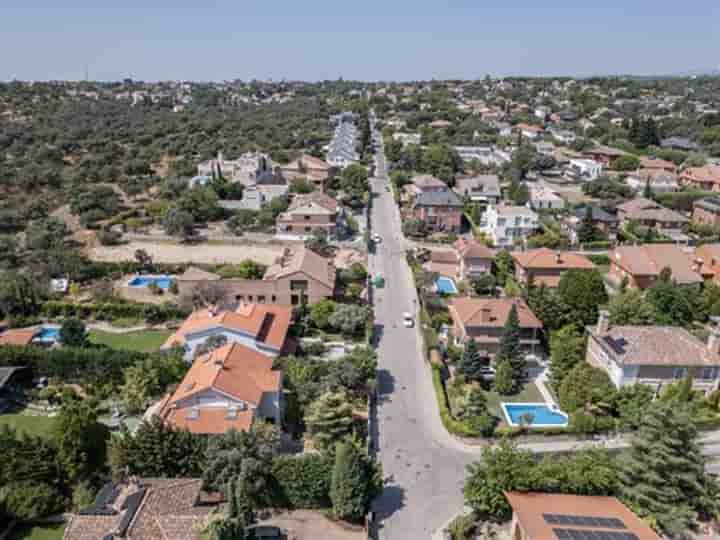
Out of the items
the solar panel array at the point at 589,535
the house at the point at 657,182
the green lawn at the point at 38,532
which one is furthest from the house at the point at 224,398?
the house at the point at 657,182

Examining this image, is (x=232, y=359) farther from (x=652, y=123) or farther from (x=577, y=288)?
(x=652, y=123)

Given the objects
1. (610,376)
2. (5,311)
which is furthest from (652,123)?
(5,311)

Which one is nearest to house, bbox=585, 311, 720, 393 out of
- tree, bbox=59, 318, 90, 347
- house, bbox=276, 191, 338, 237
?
tree, bbox=59, 318, 90, 347

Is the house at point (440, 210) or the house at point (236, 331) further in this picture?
the house at point (440, 210)

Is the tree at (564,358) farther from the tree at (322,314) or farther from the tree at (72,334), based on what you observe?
the tree at (72,334)

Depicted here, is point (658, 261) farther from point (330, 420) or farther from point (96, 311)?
point (96, 311)

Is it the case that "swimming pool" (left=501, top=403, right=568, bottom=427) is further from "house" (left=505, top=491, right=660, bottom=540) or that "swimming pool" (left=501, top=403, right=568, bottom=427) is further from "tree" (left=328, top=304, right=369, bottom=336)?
"tree" (left=328, top=304, right=369, bottom=336)
